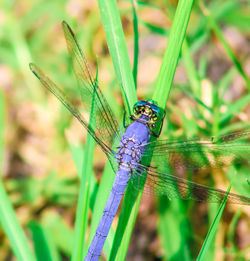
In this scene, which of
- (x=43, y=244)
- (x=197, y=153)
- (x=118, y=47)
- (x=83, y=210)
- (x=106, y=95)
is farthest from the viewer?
(x=106, y=95)

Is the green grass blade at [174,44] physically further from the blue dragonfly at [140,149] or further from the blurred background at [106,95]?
the blurred background at [106,95]

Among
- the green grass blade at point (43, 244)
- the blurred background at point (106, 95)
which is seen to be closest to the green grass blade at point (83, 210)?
the green grass blade at point (43, 244)

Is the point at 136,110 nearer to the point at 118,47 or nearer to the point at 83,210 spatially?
the point at 118,47

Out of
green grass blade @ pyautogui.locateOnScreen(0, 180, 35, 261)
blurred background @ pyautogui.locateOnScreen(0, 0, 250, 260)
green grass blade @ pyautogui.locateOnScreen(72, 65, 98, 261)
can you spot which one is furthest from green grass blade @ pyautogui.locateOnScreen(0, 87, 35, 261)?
blurred background @ pyautogui.locateOnScreen(0, 0, 250, 260)

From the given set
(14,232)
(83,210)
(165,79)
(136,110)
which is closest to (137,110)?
(136,110)

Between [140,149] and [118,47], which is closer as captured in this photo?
[118,47]
